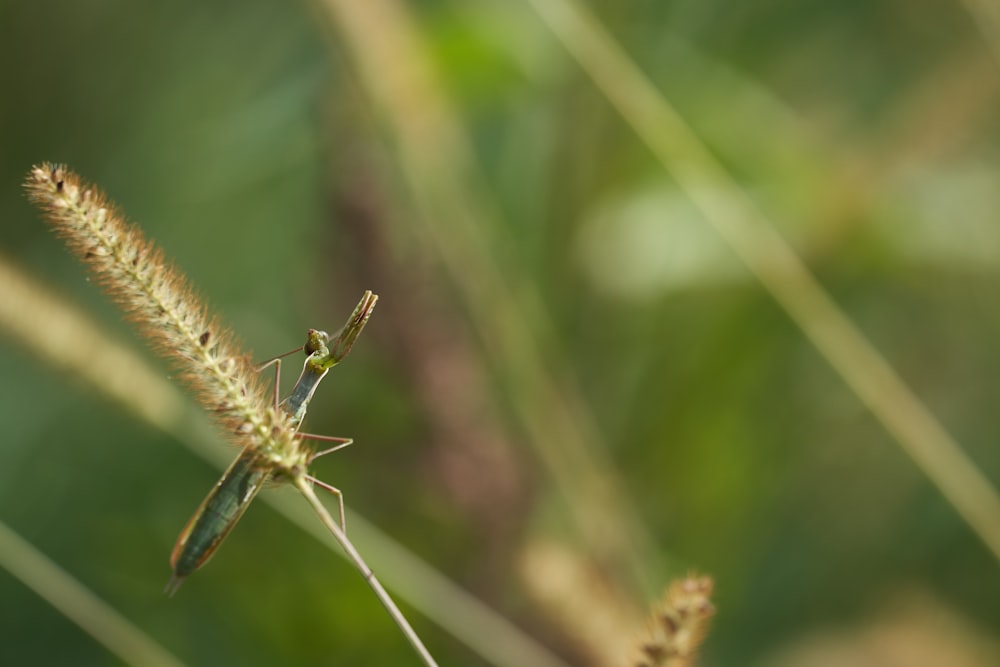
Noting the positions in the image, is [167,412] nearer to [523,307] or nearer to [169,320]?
[169,320]

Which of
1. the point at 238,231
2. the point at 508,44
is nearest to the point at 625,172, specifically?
the point at 508,44

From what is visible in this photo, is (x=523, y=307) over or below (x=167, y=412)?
over

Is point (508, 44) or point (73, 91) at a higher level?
point (508, 44)

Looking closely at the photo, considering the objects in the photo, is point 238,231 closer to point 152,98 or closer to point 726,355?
point 152,98

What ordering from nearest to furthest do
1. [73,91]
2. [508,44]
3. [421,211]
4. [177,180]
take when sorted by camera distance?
[421,211] → [508,44] → [73,91] → [177,180]

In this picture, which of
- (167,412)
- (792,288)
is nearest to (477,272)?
(792,288)

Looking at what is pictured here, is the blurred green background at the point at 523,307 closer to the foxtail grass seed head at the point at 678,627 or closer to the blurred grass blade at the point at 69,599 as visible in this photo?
the blurred grass blade at the point at 69,599

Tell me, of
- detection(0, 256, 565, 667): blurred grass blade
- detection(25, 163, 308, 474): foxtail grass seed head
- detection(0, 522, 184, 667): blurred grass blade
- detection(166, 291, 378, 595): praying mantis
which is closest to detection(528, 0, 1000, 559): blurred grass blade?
detection(0, 256, 565, 667): blurred grass blade
